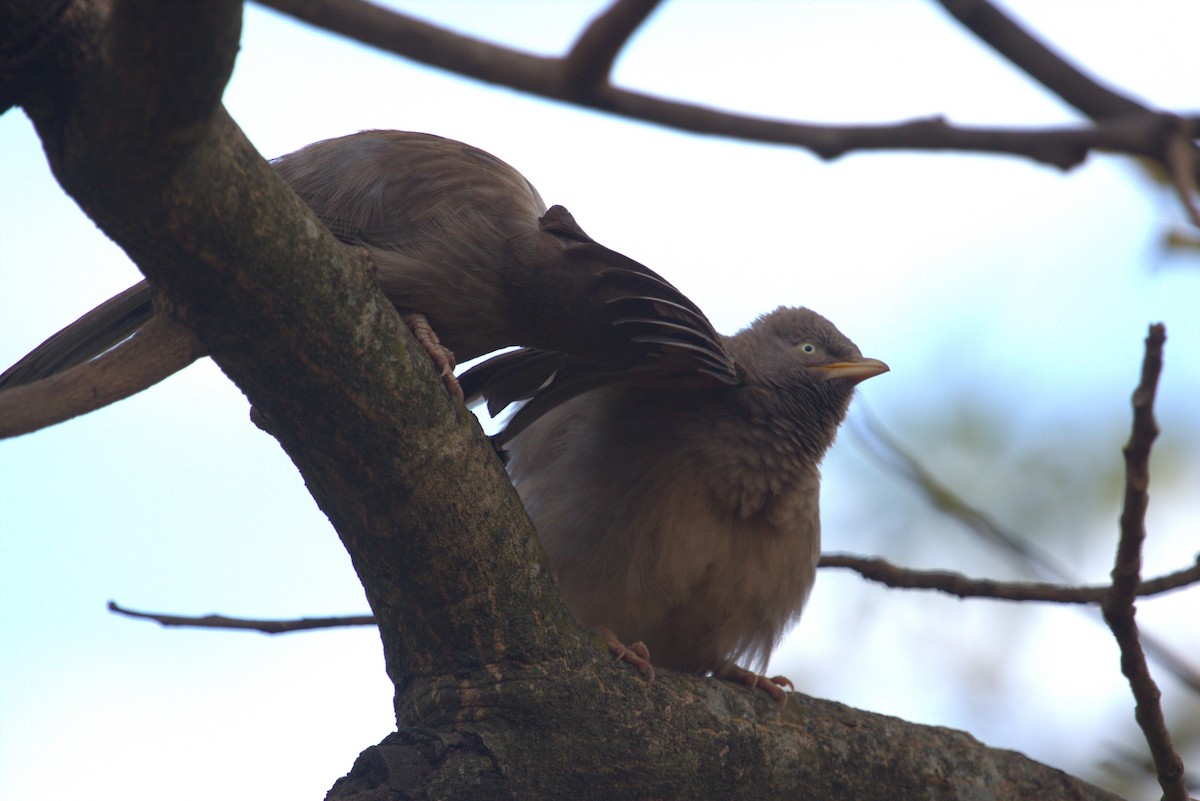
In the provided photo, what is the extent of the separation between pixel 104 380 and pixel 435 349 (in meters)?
0.83

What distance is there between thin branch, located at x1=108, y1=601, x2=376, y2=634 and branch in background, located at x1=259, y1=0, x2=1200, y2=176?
103 inches

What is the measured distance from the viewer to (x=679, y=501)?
Answer: 3.87 metres

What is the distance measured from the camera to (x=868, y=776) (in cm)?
335

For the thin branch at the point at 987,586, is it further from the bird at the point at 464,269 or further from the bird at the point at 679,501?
the bird at the point at 464,269

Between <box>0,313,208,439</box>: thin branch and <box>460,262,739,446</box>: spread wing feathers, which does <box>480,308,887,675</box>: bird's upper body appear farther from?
<box>0,313,208,439</box>: thin branch

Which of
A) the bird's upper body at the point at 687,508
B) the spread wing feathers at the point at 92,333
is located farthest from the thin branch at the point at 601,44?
the bird's upper body at the point at 687,508

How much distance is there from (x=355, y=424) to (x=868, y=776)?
1839 mm

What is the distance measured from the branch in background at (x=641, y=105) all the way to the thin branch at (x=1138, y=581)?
100cm

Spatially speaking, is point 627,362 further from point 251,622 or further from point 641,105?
point 641,105

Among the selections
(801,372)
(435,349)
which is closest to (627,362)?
(435,349)

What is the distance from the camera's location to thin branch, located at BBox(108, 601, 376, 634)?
3346 millimetres

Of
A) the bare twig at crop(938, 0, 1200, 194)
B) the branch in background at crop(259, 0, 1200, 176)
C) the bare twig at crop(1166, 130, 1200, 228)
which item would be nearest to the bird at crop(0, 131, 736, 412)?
the branch in background at crop(259, 0, 1200, 176)

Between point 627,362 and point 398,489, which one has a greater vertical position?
point 627,362

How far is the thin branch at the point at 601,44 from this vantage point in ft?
3.77
